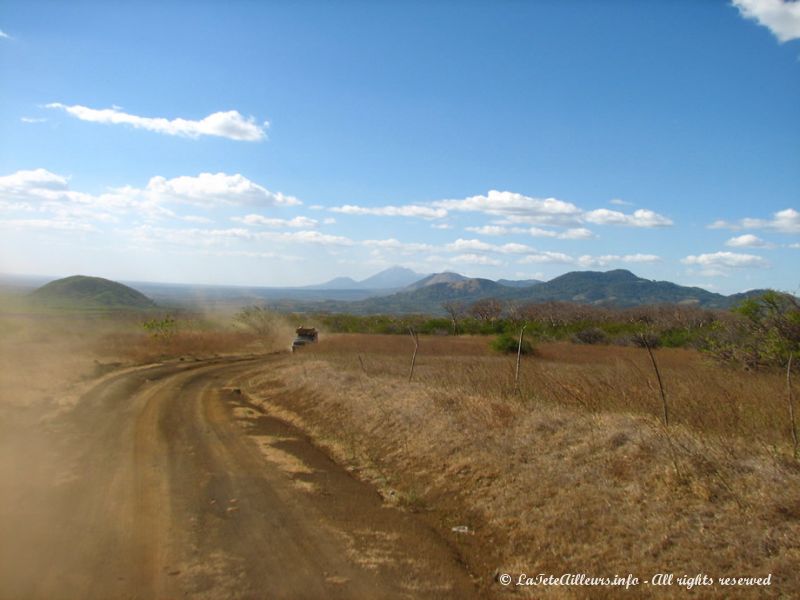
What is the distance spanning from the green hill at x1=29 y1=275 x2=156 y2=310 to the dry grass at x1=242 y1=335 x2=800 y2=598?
139298 millimetres

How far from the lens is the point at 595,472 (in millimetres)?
8609

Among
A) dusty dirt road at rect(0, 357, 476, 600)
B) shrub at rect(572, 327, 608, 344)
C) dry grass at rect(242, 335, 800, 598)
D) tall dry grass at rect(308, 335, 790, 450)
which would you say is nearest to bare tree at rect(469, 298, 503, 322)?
shrub at rect(572, 327, 608, 344)

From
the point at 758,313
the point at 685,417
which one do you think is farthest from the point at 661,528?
the point at 758,313

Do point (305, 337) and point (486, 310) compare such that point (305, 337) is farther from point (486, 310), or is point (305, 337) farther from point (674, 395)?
point (486, 310)

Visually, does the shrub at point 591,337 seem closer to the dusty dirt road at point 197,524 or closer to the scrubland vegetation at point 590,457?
the scrubland vegetation at point 590,457

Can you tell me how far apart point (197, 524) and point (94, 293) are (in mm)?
178132

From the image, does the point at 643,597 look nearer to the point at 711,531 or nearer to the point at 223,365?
the point at 711,531

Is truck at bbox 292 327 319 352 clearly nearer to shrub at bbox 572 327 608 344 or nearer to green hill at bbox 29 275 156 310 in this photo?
shrub at bbox 572 327 608 344

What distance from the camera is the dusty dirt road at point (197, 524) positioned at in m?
6.26

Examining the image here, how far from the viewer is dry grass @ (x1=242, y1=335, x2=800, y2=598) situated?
20.7 ft

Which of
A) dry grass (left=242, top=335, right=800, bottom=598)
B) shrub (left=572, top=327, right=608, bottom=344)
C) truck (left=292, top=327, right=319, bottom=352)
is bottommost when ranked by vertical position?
truck (left=292, top=327, right=319, bottom=352)

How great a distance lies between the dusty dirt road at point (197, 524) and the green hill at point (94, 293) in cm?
13659

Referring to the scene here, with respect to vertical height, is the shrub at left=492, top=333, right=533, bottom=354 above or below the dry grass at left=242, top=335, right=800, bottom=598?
below

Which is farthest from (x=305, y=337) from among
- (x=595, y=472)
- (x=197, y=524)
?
(x=595, y=472)
